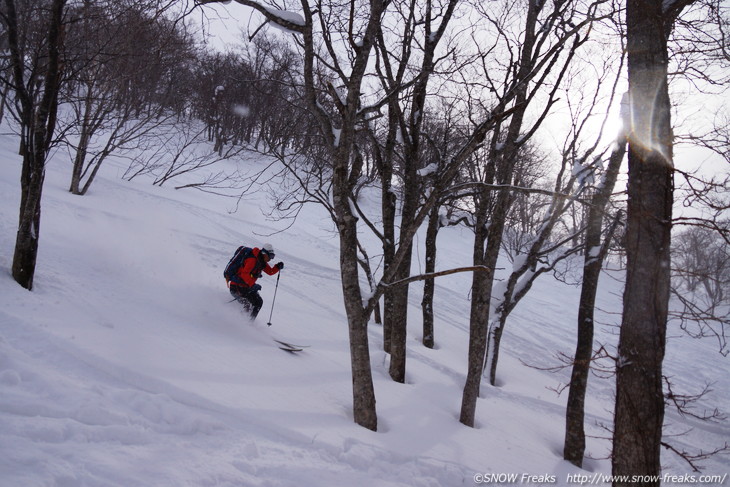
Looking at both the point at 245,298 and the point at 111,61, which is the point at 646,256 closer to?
the point at 245,298

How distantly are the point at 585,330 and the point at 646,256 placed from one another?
4.05 meters

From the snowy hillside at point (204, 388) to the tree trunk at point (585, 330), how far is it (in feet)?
1.19

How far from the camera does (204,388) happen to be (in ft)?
14.0

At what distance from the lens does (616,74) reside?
8.18 metres

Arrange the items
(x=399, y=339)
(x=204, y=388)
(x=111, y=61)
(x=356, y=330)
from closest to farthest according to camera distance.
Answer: (x=204, y=388), (x=356, y=330), (x=399, y=339), (x=111, y=61)

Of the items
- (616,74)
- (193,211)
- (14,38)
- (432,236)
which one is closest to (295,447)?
(14,38)

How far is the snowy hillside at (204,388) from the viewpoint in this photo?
3045mm

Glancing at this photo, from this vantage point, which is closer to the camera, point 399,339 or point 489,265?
point 489,265

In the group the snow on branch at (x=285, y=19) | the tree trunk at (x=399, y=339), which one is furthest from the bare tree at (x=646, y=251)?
the tree trunk at (x=399, y=339)

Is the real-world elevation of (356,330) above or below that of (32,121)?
below

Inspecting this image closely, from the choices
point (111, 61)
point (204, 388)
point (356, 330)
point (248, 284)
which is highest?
point (111, 61)

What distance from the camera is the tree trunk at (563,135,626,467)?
6457 mm

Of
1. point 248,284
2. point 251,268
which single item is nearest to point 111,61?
point 251,268

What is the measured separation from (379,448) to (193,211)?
1341cm
